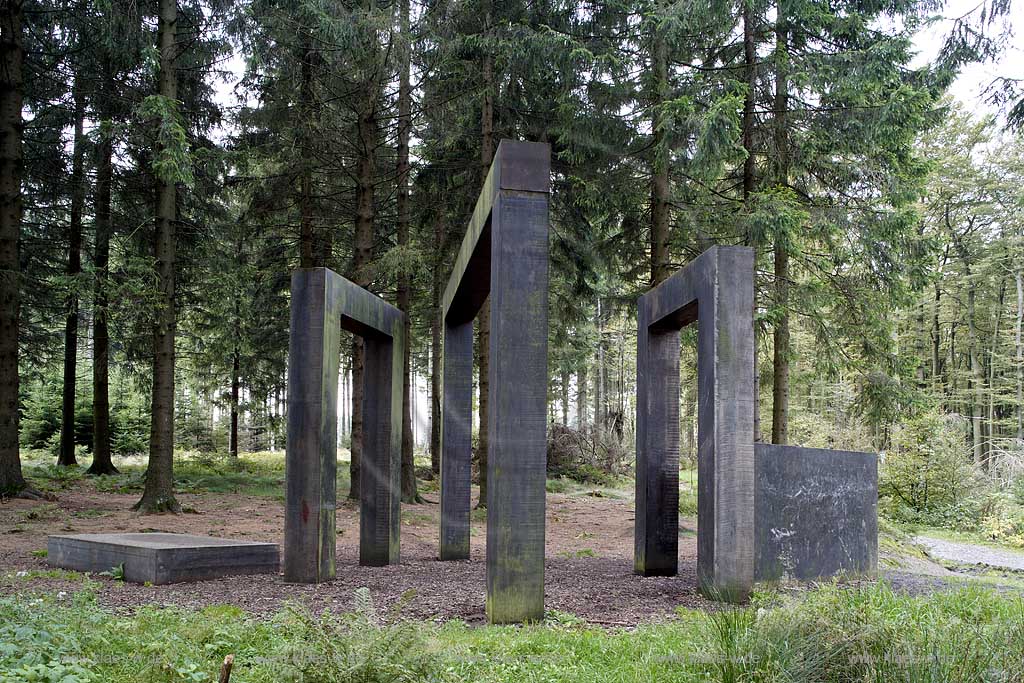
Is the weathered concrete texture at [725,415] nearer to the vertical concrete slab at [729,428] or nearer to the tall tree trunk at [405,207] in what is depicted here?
the vertical concrete slab at [729,428]

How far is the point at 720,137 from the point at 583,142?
7.84ft

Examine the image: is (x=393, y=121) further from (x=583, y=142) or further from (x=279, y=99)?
(x=583, y=142)

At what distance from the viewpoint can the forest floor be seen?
5711 mm

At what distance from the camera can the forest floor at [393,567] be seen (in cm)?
571

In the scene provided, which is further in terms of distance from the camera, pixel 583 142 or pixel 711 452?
A: pixel 583 142

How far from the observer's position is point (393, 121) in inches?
646

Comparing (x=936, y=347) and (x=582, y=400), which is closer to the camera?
(x=936, y=347)

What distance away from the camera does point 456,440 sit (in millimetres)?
8812

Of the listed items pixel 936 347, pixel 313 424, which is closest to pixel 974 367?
pixel 936 347

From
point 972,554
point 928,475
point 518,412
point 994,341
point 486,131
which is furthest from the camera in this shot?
point 994,341

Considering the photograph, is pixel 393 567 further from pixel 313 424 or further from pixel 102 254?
pixel 102 254

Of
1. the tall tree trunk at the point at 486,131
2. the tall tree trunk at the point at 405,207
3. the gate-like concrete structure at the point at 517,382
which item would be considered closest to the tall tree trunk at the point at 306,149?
the tall tree trunk at the point at 405,207

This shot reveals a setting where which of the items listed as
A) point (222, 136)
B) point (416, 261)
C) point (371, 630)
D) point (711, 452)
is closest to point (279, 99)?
point (222, 136)

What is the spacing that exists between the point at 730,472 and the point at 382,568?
12.1ft
